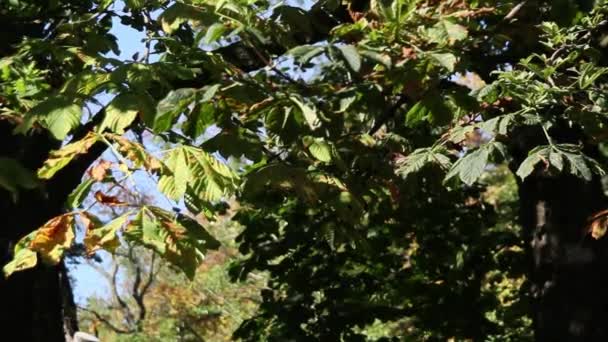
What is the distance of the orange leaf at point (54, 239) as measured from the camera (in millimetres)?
3354

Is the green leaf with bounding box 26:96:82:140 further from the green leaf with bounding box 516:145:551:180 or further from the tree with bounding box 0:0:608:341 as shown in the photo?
the green leaf with bounding box 516:145:551:180

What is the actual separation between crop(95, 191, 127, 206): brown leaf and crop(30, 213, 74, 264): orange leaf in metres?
0.12

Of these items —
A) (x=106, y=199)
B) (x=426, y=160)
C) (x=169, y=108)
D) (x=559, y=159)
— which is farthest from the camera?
(x=426, y=160)

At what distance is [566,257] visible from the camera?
601cm

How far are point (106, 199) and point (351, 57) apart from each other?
1021mm

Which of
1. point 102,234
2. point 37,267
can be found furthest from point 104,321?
point 102,234

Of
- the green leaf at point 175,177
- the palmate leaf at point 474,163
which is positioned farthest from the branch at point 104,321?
the green leaf at point 175,177

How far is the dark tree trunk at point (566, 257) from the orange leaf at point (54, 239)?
3098mm

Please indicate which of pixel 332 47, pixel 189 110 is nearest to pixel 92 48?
pixel 189 110

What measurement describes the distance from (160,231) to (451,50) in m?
1.65

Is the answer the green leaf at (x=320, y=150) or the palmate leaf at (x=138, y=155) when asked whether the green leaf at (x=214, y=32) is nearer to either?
the palmate leaf at (x=138, y=155)

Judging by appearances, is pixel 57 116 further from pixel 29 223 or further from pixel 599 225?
pixel 599 225

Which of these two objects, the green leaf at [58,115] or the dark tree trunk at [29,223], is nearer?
the green leaf at [58,115]

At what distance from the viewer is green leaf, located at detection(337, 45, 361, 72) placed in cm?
332
